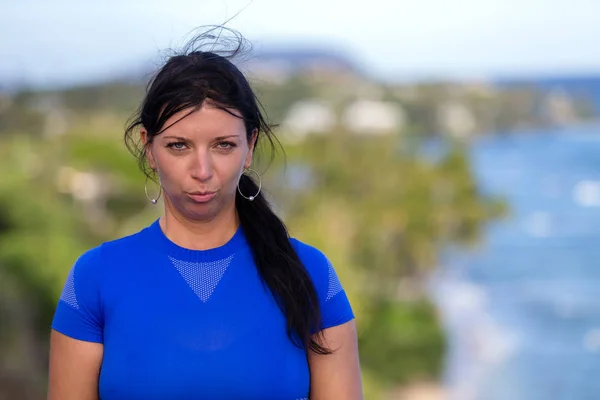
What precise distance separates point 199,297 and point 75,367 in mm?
206

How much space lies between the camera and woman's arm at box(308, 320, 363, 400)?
68.2 inches

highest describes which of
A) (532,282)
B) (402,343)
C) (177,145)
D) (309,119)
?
(309,119)

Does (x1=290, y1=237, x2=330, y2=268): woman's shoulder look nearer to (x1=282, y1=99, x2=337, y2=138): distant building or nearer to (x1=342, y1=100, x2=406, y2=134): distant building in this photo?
(x1=282, y1=99, x2=337, y2=138): distant building

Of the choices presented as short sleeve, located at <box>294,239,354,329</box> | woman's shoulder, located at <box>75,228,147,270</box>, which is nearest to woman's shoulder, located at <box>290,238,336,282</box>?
short sleeve, located at <box>294,239,354,329</box>

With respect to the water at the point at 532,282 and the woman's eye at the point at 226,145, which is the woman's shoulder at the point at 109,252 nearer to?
the woman's eye at the point at 226,145

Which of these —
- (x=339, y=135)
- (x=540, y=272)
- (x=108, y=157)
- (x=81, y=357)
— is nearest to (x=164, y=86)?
(x=81, y=357)

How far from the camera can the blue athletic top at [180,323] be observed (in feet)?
5.47

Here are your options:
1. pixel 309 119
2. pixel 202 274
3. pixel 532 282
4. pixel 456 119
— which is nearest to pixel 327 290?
pixel 202 274

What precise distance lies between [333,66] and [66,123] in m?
26.5

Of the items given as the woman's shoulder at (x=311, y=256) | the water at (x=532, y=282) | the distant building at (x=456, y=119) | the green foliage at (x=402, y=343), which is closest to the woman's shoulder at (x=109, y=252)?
the woman's shoulder at (x=311, y=256)

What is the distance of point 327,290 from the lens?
1744mm

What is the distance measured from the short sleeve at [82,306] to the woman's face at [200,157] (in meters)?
0.16

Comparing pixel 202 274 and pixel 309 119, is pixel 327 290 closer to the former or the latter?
pixel 202 274

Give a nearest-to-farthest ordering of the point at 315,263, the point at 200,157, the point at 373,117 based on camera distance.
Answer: the point at 200,157
the point at 315,263
the point at 373,117
